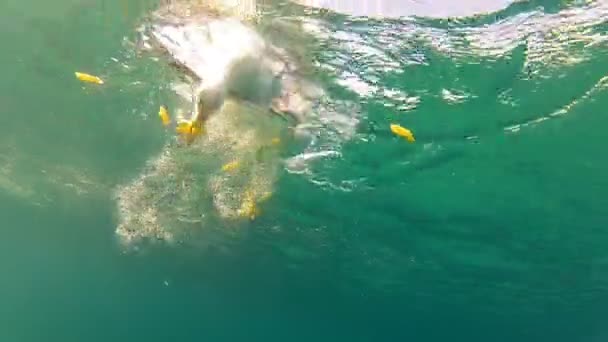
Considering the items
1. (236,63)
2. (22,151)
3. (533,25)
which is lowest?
(22,151)

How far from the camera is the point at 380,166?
14.3 m

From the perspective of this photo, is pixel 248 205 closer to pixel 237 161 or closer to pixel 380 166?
pixel 237 161

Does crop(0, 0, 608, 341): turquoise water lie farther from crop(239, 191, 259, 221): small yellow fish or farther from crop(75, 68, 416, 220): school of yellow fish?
crop(239, 191, 259, 221): small yellow fish

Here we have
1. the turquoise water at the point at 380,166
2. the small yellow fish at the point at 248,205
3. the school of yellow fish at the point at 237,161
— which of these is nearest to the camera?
the turquoise water at the point at 380,166

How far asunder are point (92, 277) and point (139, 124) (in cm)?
3788

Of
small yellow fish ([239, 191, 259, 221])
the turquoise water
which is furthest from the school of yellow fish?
the turquoise water

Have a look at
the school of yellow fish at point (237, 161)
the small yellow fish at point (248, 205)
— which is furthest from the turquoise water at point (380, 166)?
the small yellow fish at point (248, 205)

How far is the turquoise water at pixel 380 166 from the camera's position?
959 cm

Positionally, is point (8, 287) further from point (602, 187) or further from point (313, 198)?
point (602, 187)

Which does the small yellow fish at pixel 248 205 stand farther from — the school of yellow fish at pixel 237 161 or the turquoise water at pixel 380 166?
the turquoise water at pixel 380 166

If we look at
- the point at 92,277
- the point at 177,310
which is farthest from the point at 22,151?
the point at 177,310

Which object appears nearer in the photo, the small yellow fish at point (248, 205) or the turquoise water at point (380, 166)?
the turquoise water at point (380, 166)

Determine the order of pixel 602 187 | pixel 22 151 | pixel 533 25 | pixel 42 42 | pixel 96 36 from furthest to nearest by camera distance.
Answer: pixel 22 151, pixel 602 187, pixel 42 42, pixel 96 36, pixel 533 25

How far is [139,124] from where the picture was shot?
16281 mm
